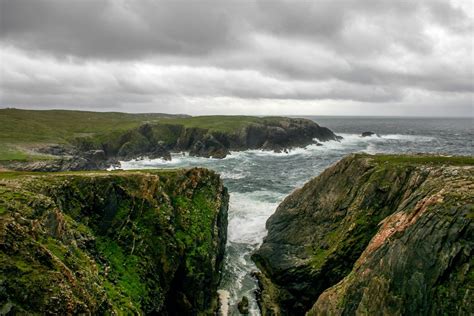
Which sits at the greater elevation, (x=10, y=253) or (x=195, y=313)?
(x=10, y=253)

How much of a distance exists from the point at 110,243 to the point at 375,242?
18.1 m

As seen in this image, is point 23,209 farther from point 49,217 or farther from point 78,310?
point 78,310

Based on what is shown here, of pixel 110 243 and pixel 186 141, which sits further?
pixel 186 141

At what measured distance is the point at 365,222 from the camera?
2603cm

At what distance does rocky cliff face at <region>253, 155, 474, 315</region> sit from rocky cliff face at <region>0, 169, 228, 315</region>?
712 centimetres

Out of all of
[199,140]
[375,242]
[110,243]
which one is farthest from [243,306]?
[199,140]

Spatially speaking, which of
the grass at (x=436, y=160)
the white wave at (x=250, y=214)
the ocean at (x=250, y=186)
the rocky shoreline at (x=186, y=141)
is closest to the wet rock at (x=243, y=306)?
the ocean at (x=250, y=186)

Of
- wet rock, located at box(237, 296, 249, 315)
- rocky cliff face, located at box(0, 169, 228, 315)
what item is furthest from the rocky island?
wet rock, located at box(237, 296, 249, 315)

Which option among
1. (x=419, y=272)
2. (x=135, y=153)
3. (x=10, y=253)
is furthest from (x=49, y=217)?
(x=135, y=153)

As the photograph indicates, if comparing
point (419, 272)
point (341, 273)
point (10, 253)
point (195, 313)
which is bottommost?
point (195, 313)

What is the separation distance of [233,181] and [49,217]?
162 ft

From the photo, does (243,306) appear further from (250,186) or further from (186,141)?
(186,141)

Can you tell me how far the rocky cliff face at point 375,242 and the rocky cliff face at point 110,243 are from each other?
7119 mm

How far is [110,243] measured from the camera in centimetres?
2308
